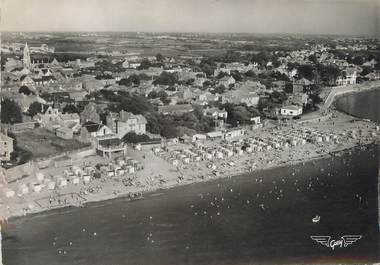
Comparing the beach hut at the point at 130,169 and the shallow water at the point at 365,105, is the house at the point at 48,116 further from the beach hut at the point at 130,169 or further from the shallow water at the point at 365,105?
the shallow water at the point at 365,105

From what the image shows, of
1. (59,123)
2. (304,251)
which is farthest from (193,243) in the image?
(59,123)

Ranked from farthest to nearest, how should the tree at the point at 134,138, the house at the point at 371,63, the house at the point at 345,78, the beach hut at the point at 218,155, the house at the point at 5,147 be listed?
1. the house at the point at 345,78
2. the house at the point at 371,63
3. the beach hut at the point at 218,155
4. the tree at the point at 134,138
5. the house at the point at 5,147

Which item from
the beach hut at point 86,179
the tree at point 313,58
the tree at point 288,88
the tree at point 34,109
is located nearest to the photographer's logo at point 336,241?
the tree at point 288,88

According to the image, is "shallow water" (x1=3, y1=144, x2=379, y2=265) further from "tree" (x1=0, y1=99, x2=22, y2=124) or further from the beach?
"tree" (x1=0, y1=99, x2=22, y2=124)

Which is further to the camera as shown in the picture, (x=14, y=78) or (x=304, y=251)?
(x=304, y=251)

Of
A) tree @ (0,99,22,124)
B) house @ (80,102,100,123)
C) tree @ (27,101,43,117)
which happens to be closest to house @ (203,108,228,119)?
house @ (80,102,100,123)

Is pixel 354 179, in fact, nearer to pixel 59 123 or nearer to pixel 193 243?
pixel 193 243
